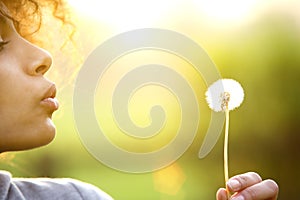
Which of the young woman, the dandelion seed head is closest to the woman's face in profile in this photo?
the young woman

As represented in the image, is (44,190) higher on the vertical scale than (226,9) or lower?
lower

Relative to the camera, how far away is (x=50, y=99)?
0.97 metres

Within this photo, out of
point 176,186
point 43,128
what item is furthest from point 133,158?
point 43,128

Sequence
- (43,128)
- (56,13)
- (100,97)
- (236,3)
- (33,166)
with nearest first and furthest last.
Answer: (43,128)
(56,13)
(100,97)
(236,3)
(33,166)

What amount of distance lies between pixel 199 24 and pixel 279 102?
832 millimetres

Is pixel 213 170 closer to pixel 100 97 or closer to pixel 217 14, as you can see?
pixel 217 14

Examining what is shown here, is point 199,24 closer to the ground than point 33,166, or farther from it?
farther from it

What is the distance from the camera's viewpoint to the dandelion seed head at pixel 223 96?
0.97 metres

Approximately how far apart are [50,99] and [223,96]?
23 cm

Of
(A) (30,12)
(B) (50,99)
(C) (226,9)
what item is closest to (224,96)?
(B) (50,99)

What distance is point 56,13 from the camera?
1.27m

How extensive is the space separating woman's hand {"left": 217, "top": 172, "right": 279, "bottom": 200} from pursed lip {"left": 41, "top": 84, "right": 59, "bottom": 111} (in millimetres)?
247

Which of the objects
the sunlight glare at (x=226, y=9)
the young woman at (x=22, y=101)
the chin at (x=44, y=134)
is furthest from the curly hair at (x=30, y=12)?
the sunlight glare at (x=226, y=9)

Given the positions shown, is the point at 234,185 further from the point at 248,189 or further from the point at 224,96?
the point at 224,96
